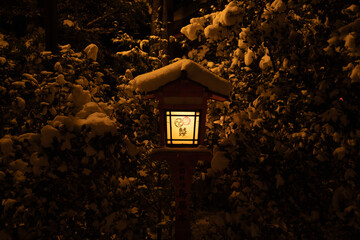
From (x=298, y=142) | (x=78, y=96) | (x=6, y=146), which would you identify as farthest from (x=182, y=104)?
(x=6, y=146)

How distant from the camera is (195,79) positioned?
406 centimetres

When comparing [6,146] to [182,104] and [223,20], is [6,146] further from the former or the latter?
[223,20]

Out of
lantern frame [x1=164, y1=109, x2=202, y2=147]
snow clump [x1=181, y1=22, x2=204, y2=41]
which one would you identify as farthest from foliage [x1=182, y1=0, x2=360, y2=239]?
snow clump [x1=181, y1=22, x2=204, y2=41]

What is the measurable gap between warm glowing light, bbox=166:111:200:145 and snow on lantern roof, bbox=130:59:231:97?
0.36m

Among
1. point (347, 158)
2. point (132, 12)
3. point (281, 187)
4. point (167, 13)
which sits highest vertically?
point (132, 12)

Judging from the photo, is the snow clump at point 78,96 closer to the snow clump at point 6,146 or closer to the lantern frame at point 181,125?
the snow clump at point 6,146

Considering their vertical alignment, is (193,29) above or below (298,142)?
above

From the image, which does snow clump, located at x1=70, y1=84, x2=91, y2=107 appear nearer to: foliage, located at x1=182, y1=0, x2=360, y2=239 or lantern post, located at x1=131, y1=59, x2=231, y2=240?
lantern post, located at x1=131, y1=59, x2=231, y2=240

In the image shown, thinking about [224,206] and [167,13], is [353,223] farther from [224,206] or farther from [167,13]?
[167,13]

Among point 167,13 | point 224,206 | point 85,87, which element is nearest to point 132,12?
point 167,13

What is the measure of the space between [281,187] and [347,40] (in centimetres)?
152

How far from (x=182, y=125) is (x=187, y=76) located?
0.58m

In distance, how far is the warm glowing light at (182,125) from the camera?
13.6 ft

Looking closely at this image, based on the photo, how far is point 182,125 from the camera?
4.16m
